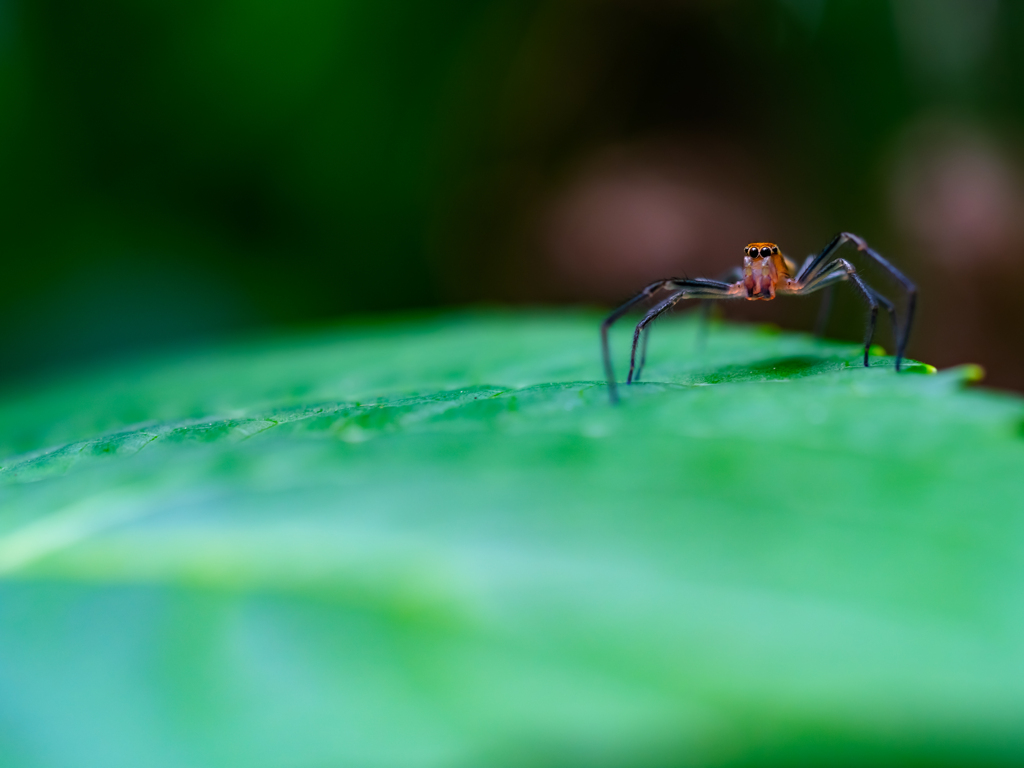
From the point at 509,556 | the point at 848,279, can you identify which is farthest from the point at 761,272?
the point at 509,556

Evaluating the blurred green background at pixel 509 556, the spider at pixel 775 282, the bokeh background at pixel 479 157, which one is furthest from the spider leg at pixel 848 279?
the bokeh background at pixel 479 157

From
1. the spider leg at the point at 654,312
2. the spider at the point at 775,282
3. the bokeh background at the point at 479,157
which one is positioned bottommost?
the spider leg at the point at 654,312

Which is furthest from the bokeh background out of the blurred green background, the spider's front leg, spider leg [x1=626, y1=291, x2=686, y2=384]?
spider leg [x1=626, y1=291, x2=686, y2=384]

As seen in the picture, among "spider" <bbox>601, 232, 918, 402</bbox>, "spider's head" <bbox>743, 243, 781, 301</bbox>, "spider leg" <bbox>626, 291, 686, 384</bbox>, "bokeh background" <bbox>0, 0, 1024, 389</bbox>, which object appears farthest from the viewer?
"bokeh background" <bbox>0, 0, 1024, 389</bbox>

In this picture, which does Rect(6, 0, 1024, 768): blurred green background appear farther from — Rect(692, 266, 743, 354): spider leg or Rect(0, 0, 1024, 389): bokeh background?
Rect(0, 0, 1024, 389): bokeh background

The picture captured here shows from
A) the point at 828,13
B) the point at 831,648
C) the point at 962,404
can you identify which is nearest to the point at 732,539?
the point at 831,648

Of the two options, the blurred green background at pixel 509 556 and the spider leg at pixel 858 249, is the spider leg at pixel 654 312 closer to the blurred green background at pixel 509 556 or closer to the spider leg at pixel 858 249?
the blurred green background at pixel 509 556

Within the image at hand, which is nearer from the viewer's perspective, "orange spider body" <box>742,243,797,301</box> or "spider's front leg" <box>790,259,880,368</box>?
"spider's front leg" <box>790,259,880,368</box>
